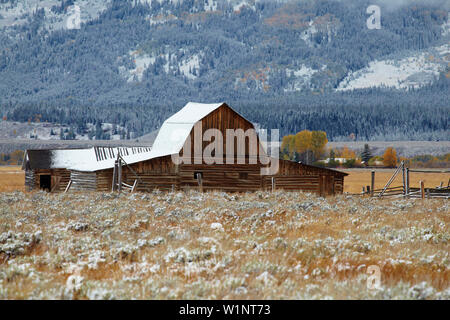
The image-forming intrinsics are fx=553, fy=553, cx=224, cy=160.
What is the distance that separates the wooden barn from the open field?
20217 mm

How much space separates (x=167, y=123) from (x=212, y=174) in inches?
259

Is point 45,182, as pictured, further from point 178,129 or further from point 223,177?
point 223,177

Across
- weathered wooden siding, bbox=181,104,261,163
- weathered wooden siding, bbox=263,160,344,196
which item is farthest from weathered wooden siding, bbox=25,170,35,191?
weathered wooden siding, bbox=263,160,344,196

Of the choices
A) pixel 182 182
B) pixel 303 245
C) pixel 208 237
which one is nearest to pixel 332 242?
pixel 303 245

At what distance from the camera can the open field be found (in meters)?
7.95

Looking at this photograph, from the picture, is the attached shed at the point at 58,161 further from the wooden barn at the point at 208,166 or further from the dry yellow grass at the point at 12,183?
the wooden barn at the point at 208,166

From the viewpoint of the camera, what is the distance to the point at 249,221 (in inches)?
583

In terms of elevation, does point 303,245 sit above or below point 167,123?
below

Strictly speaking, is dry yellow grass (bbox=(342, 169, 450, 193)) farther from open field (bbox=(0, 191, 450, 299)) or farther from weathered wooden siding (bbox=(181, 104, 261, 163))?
open field (bbox=(0, 191, 450, 299))

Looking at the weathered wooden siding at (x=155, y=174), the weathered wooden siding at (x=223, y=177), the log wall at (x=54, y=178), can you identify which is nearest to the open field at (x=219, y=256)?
the weathered wooden siding at (x=155, y=174)

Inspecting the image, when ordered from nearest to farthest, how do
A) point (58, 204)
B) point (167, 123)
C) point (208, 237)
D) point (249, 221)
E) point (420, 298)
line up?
point (420, 298) → point (208, 237) → point (249, 221) → point (58, 204) → point (167, 123)

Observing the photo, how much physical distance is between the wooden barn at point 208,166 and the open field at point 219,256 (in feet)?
66.3

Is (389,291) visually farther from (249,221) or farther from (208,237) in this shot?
(249,221)

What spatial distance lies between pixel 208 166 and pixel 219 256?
28.4m
